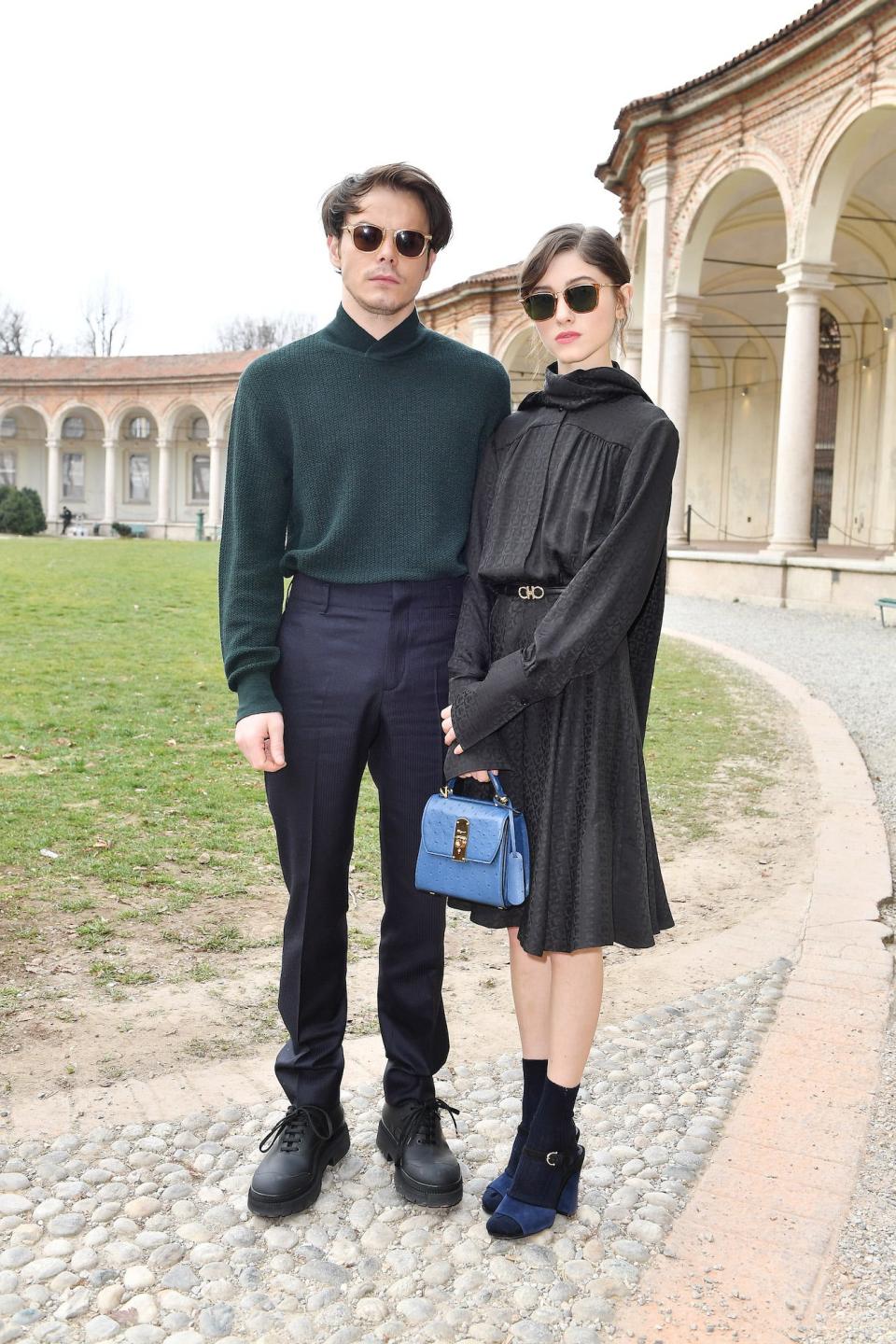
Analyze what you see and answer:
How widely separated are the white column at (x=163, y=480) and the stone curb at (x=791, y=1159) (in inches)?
1988

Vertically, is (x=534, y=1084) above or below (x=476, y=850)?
below

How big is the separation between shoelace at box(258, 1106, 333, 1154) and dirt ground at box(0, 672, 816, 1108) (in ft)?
2.07

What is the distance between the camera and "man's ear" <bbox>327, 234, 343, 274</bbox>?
99.1 inches

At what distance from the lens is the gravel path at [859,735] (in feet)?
6.91

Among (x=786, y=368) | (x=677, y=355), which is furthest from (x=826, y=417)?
(x=786, y=368)

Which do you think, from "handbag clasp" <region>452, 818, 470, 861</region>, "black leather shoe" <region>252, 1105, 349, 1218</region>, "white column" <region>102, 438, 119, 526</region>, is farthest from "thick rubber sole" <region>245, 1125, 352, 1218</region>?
"white column" <region>102, 438, 119, 526</region>

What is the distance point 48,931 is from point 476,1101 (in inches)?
75.2

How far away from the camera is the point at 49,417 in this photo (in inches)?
2096

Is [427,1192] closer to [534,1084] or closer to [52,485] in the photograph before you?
[534,1084]

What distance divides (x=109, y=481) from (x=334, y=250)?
178 ft

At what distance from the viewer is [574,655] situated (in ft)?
7.20

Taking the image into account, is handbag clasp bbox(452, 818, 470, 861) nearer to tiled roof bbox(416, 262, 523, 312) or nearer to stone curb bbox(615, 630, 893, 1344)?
stone curb bbox(615, 630, 893, 1344)

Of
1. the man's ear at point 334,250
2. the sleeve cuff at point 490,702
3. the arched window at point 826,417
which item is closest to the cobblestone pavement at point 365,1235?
the sleeve cuff at point 490,702

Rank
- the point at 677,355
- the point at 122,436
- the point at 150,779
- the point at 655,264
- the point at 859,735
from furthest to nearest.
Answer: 1. the point at 122,436
2. the point at 677,355
3. the point at 655,264
4. the point at 859,735
5. the point at 150,779
